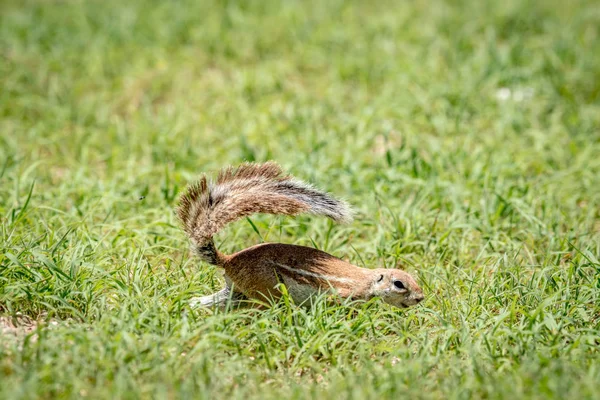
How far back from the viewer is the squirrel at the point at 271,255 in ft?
12.3

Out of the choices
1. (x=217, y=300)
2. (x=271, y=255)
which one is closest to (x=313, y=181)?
(x=271, y=255)

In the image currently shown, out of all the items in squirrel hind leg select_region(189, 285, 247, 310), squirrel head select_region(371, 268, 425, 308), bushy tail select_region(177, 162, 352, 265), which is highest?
bushy tail select_region(177, 162, 352, 265)

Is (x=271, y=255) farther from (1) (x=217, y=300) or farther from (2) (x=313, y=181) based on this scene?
(2) (x=313, y=181)

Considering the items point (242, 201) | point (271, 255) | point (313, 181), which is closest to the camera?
point (242, 201)

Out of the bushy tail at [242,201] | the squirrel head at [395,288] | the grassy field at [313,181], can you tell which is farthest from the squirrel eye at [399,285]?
the bushy tail at [242,201]

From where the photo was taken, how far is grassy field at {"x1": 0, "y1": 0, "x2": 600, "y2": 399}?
3314 mm

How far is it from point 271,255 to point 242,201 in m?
0.32

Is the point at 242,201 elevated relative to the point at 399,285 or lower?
elevated

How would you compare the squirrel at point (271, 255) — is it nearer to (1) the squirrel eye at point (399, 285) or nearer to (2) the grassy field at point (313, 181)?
(1) the squirrel eye at point (399, 285)

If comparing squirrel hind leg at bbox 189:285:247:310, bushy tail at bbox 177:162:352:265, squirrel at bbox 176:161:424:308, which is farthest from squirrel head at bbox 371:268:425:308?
squirrel hind leg at bbox 189:285:247:310

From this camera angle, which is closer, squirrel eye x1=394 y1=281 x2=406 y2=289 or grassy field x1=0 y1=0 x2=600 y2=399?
grassy field x1=0 y1=0 x2=600 y2=399

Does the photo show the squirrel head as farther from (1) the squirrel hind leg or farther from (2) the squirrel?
(1) the squirrel hind leg

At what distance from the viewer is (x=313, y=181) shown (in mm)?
5273

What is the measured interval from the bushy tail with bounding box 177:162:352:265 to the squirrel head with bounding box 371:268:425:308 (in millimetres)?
349
